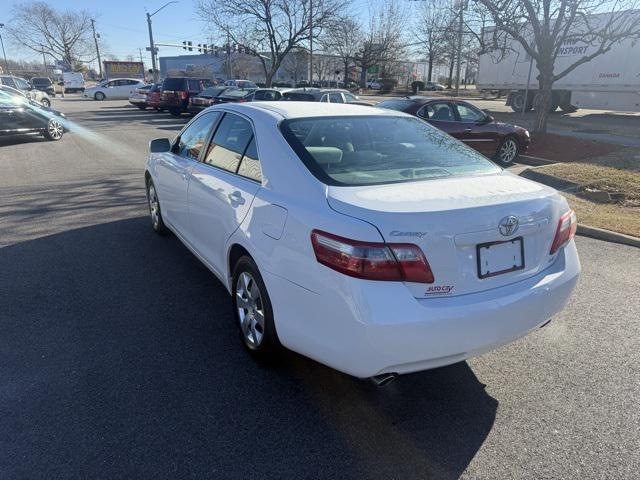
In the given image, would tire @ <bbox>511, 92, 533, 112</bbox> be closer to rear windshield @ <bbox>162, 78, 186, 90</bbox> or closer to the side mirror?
rear windshield @ <bbox>162, 78, 186, 90</bbox>

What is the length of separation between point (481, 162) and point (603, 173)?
6.73m

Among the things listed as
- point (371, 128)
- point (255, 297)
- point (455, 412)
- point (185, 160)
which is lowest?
point (455, 412)

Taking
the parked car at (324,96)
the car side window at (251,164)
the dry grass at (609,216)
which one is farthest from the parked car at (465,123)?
the car side window at (251,164)

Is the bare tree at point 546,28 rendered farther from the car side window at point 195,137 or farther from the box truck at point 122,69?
the box truck at point 122,69

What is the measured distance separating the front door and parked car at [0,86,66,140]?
1097 centimetres

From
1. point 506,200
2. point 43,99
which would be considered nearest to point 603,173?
point 506,200

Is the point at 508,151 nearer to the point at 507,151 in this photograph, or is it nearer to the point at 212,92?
the point at 507,151

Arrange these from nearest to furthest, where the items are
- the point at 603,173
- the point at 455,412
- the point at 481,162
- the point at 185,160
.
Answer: the point at 455,412 < the point at 481,162 < the point at 185,160 < the point at 603,173

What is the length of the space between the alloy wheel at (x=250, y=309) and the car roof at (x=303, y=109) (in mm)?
1183

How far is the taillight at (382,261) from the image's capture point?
7.29 feet

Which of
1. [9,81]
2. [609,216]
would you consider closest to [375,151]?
[609,216]

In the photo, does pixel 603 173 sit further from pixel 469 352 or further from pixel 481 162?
pixel 469 352

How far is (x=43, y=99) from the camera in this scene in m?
26.0

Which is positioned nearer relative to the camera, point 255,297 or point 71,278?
point 255,297
